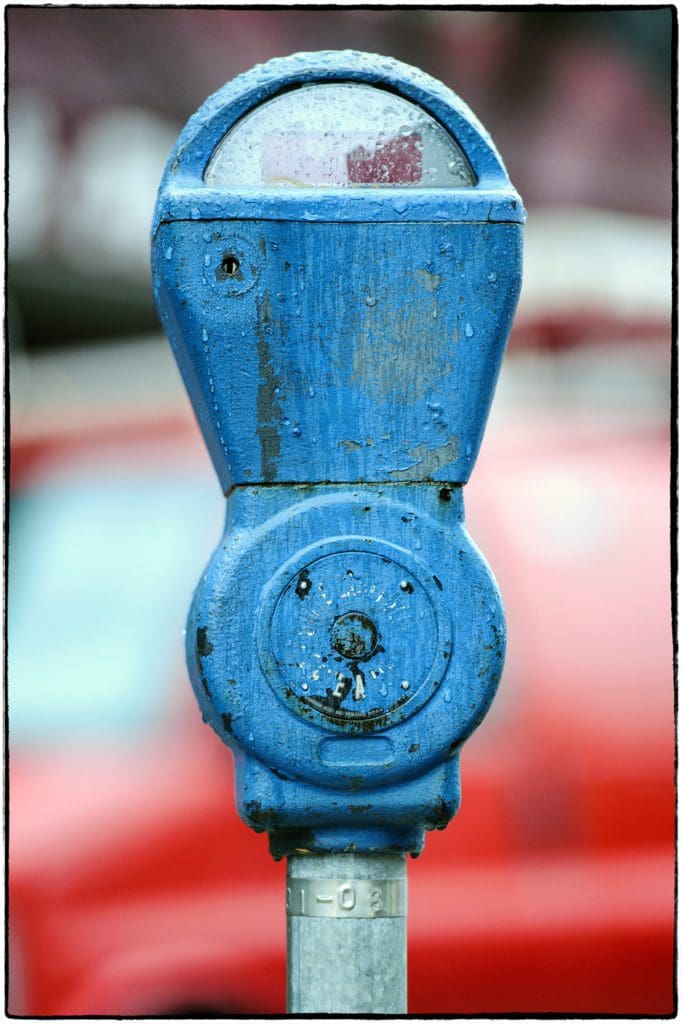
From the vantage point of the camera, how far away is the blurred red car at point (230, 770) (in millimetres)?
3783

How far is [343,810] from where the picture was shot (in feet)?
6.11

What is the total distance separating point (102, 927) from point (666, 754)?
144 centimetres

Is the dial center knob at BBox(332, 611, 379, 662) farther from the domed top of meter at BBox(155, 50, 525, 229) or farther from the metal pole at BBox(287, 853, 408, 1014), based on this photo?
the domed top of meter at BBox(155, 50, 525, 229)

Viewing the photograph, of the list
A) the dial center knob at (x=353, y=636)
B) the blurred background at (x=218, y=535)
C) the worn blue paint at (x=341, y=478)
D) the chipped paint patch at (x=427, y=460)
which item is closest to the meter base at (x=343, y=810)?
the worn blue paint at (x=341, y=478)

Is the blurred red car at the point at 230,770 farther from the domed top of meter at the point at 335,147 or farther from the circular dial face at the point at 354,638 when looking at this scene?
the domed top of meter at the point at 335,147

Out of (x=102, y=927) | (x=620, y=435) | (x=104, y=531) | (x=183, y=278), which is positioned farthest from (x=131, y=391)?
(x=183, y=278)

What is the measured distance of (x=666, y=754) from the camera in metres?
4.10

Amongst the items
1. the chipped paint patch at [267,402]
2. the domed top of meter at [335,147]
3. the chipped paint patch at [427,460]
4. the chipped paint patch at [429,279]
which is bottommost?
the chipped paint patch at [427,460]

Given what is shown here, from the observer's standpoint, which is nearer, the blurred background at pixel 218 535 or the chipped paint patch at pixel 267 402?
the chipped paint patch at pixel 267 402

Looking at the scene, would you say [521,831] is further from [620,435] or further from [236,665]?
[236,665]

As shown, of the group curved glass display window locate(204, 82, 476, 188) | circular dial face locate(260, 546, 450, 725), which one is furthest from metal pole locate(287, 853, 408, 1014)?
curved glass display window locate(204, 82, 476, 188)

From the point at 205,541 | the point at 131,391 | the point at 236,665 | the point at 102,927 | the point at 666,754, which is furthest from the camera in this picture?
the point at 131,391

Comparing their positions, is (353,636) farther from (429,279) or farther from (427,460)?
(429,279)

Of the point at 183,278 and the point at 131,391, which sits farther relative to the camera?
the point at 131,391
